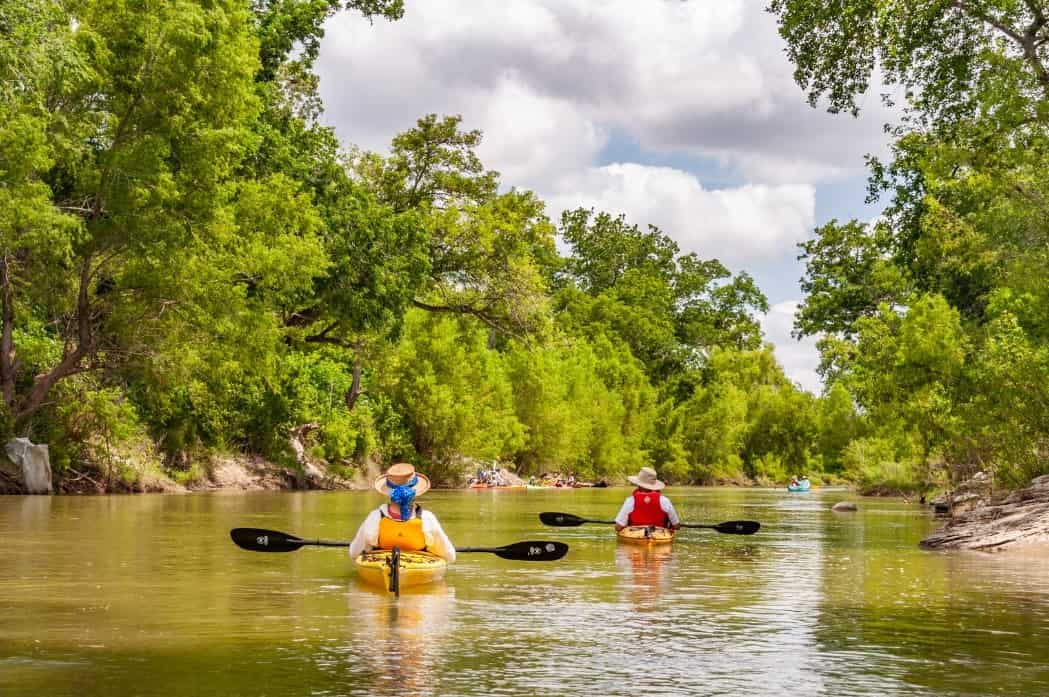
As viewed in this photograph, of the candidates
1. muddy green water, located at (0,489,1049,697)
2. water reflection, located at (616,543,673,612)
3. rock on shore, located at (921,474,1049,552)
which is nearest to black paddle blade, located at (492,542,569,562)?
muddy green water, located at (0,489,1049,697)

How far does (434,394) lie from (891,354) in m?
35.2

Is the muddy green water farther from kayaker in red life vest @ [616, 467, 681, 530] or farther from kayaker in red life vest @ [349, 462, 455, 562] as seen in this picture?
kayaker in red life vest @ [616, 467, 681, 530]

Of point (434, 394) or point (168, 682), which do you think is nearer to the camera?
point (168, 682)

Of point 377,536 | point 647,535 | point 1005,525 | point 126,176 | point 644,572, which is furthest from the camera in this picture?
point 126,176

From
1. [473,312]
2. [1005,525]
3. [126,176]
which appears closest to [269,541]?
[1005,525]

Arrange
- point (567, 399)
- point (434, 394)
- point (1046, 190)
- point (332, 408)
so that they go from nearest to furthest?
point (1046, 190), point (332, 408), point (434, 394), point (567, 399)

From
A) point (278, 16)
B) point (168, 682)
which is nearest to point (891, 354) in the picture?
point (278, 16)

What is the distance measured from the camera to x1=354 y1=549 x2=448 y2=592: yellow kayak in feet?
49.2

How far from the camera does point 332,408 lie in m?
57.8

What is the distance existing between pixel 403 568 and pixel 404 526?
826 mm

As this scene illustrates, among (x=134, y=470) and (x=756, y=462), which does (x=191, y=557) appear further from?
(x=756, y=462)

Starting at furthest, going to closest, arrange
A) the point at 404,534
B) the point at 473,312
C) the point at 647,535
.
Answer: the point at 473,312 < the point at 647,535 < the point at 404,534

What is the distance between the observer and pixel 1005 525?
21.9 metres

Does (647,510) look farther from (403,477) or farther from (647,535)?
(403,477)
